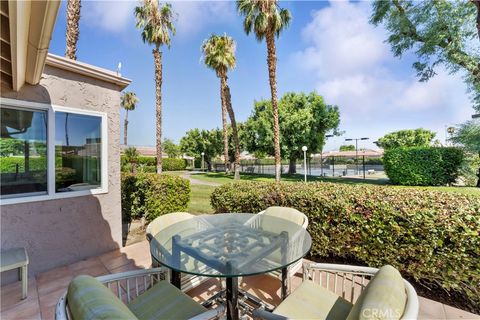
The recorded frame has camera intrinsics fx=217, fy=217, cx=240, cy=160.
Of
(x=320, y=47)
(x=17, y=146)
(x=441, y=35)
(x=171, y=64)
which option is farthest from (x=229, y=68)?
(x=17, y=146)

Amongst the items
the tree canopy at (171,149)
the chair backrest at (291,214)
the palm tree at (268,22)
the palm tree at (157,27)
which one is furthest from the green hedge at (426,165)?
the tree canopy at (171,149)

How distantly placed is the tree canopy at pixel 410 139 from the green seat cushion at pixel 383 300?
1422 inches

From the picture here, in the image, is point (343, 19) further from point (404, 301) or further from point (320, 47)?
point (404, 301)

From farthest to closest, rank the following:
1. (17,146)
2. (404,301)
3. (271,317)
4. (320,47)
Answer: (320,47) < (17,146) < (271,317) < (404,301)

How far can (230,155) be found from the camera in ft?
88.9

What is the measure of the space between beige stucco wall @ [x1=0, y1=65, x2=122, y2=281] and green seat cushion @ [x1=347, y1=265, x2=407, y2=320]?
4050 mm

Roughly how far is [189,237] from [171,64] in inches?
534

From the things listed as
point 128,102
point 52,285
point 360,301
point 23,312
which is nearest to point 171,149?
point 128,102

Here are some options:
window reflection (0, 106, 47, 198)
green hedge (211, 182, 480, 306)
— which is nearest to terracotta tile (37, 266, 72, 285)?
window reflection (0, 106, 47, 198)

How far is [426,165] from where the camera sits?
12805 millimetres

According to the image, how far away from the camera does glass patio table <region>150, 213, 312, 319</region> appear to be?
1.86 meters

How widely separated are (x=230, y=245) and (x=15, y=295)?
278cm

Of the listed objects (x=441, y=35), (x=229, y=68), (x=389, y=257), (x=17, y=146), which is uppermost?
(x=229, y=68)

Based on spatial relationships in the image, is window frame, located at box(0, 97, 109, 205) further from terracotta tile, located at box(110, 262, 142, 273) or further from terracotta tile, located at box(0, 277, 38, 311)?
terracotta tile, located at box(110, 262, 142, 273)
